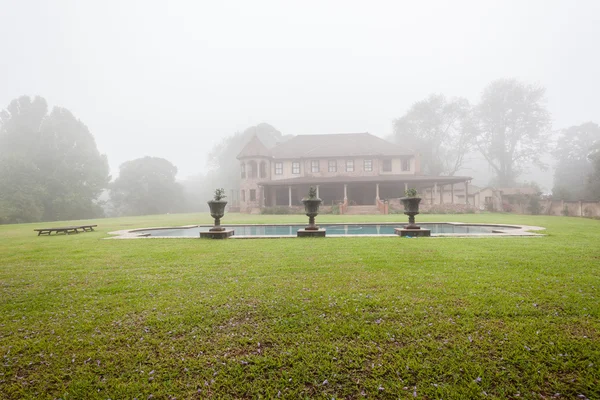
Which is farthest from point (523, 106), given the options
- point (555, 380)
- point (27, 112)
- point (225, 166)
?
point (27, 112)

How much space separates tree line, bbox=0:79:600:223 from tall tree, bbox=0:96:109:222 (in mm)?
110

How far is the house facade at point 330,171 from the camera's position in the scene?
3459cm

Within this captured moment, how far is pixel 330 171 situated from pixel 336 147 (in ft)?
12.9

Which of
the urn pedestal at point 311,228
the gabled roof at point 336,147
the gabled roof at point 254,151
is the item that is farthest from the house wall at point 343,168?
the urn pedestal at point 311,228

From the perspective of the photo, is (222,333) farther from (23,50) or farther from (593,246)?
(23,50)

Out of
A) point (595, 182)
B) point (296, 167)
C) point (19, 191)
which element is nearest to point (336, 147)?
point (296, 167)

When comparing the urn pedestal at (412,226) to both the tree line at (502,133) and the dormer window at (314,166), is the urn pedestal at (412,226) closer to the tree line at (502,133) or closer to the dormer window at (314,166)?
the dormer window at (314,166)

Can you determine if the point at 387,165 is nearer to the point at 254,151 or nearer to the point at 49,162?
the point at 254,151

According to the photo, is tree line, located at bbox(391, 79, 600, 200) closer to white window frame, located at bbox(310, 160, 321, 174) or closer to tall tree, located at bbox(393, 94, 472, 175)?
tall tree, located at bbox(393, 94, 472, 175)

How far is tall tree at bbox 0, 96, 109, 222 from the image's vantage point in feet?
107

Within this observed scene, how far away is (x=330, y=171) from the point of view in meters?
35.9

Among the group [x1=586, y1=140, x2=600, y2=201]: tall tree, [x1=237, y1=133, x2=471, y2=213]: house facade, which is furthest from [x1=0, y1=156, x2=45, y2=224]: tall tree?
[x1=586, y1=140, x2=600, y2=201]: tall tree

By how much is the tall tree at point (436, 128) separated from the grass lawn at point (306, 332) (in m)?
46.3

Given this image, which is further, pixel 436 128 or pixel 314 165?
pixel 436 128
